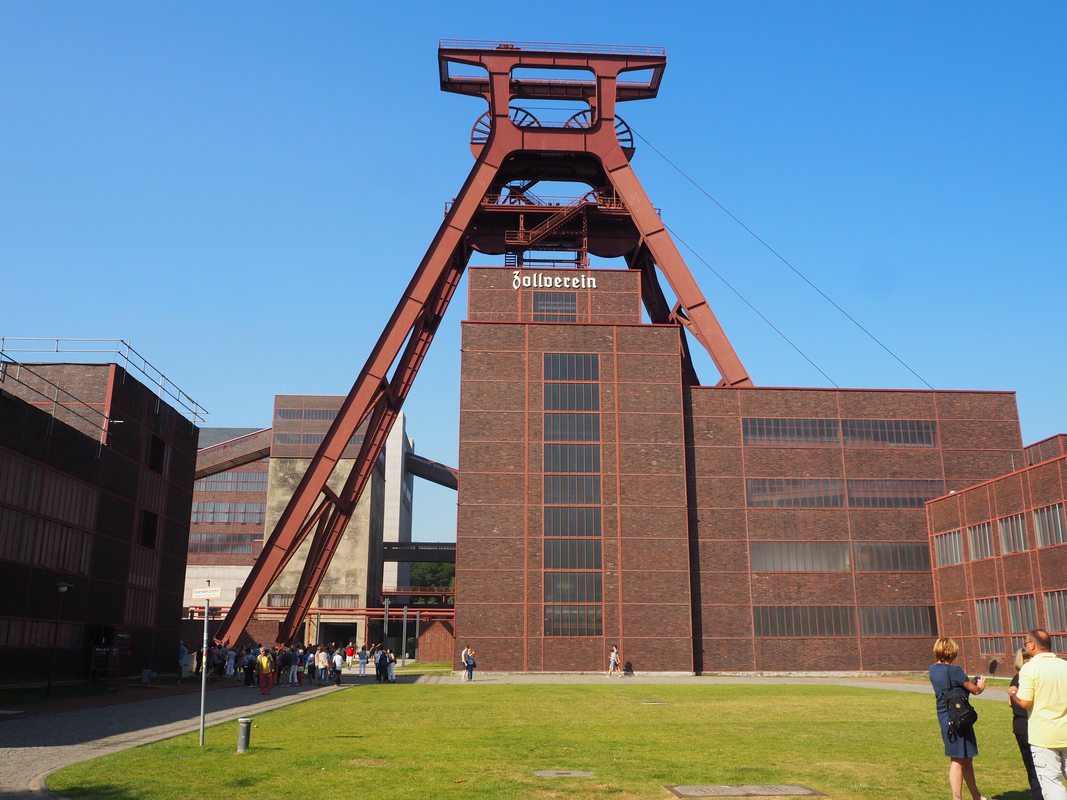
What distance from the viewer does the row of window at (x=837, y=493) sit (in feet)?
156

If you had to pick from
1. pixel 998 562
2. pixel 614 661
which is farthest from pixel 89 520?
pixel 998 562

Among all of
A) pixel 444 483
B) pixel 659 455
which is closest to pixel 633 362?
pixel 659 455

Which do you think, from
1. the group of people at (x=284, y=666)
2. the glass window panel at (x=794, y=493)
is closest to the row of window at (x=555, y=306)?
the glass window panel at (x=794, y=493)

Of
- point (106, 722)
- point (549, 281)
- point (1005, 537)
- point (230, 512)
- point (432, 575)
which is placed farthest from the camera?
point (432, 575)

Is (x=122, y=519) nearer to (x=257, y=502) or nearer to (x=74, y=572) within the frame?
(x=74, y=572)

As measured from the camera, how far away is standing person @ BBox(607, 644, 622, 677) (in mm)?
42719

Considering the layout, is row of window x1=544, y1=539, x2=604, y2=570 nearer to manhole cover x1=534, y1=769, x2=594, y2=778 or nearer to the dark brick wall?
the dark brick wall

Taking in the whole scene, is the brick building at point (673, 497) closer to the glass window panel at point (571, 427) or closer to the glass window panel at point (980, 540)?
the glass window panel at point (571, 427)

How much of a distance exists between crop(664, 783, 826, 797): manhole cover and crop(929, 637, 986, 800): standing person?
148 cm

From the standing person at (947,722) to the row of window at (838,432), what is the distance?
129 ft

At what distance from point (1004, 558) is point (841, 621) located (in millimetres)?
9345

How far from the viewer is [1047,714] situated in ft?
26.4

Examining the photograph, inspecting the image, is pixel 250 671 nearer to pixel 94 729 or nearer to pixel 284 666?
pixel 284 666

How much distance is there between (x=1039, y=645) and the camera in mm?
8461
